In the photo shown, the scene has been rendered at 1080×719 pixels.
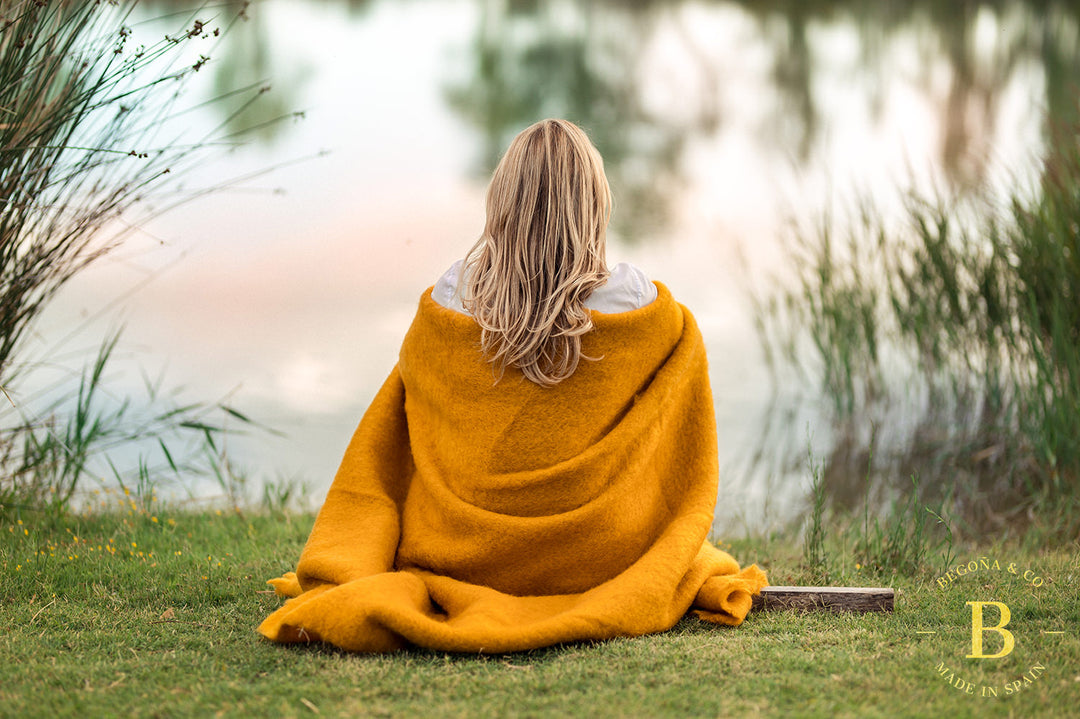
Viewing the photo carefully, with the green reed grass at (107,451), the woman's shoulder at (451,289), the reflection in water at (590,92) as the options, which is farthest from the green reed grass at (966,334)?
the green reed grass at (107,451)

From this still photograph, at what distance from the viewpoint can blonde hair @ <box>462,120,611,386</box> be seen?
2336mm

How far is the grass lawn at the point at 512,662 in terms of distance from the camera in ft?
6.19

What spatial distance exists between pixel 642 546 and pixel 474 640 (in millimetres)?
539

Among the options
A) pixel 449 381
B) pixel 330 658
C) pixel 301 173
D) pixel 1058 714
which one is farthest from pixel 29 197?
pixel 301 173

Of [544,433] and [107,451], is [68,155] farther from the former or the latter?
[544,433]

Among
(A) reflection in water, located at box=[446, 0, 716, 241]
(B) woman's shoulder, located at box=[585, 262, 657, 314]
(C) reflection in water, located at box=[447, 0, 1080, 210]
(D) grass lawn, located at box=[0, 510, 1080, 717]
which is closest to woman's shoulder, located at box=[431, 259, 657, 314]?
(B) woman's shoulder, located at box=[585, 262, 657, 314]

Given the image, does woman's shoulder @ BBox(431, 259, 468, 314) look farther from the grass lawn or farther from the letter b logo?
the letter b logo

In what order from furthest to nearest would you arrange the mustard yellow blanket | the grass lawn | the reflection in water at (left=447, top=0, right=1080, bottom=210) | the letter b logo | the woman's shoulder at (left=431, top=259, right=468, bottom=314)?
the reflection in water at (left=447, top=0, right=1080, bottom=210) → the woman's shoulder at (left=431, top=259, right=468, bottom=314) → the mustard yellow blanket → the letter b logo → the grass lawn

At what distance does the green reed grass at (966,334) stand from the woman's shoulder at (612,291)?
2043 mm

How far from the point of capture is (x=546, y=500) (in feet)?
7.81

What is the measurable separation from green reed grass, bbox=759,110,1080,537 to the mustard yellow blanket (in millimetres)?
1887

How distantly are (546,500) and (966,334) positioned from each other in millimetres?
3448

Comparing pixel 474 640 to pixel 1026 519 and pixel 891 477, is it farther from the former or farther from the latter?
pixel 891 477

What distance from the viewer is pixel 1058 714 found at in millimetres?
1849
